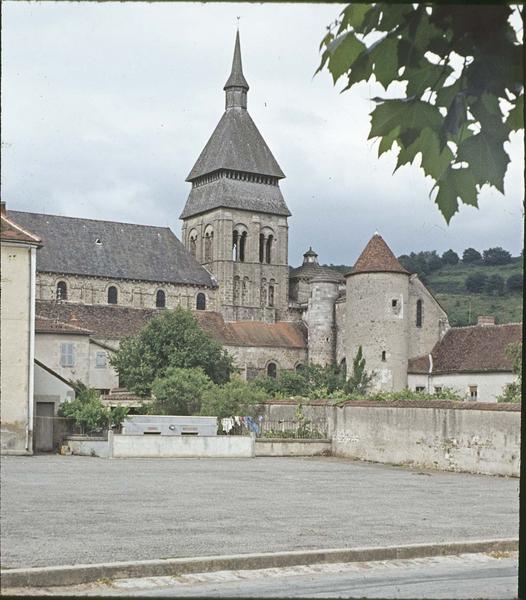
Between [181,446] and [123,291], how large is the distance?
130 ft

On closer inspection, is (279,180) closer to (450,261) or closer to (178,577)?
(450,261)

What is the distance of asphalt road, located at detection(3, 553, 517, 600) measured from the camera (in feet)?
24.0

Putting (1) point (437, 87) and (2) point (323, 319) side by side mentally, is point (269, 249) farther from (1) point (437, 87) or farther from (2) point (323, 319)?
(1) point (437, 87)

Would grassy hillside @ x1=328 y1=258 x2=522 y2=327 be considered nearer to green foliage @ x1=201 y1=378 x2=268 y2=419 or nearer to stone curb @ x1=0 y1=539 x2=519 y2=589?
green foliage @ x1=201 y1=378 x2=268 y2=419

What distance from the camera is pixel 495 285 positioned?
250 ft

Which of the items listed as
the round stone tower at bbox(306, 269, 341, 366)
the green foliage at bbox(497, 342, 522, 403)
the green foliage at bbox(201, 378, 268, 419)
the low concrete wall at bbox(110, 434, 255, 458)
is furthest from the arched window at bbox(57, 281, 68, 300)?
the low concrete wall at bbox(110, 434, 255, 458)

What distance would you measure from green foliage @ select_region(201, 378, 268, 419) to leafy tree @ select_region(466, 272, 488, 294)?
43.7m

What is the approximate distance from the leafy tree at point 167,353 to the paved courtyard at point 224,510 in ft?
83.9

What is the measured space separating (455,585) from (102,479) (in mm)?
13073

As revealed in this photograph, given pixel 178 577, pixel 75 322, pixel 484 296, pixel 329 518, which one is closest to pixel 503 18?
pixel 178 577

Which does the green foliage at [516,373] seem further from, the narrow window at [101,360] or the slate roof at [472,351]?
the narrow window at [101,360]

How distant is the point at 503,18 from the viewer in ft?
10.9

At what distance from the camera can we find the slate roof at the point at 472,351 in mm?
48312

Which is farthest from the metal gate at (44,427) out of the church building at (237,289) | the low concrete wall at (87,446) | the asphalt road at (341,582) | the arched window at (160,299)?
the arched window at (160,299)
